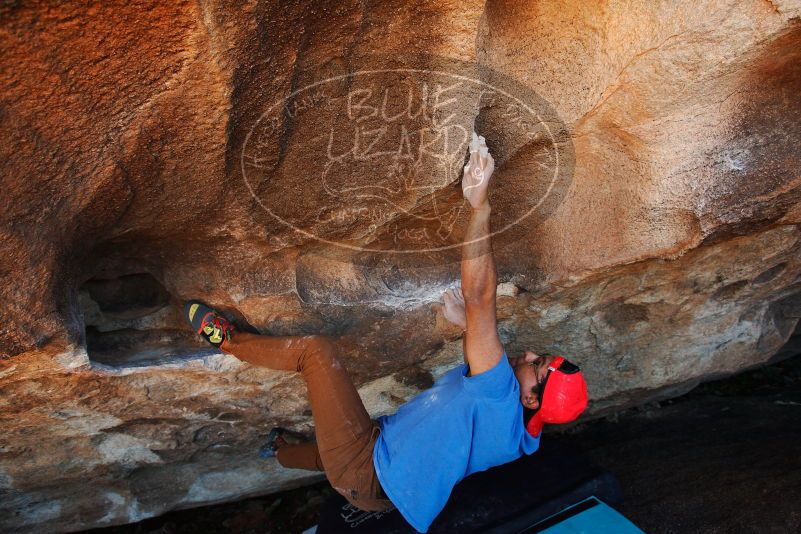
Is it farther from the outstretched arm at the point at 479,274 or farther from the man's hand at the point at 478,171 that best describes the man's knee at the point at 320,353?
the man's hand at the point at 478,171

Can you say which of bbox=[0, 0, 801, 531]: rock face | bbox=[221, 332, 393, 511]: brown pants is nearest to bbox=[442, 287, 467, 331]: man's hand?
bbox=[0, 0, 801, 531]: rock face

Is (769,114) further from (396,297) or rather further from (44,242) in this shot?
(44,242)

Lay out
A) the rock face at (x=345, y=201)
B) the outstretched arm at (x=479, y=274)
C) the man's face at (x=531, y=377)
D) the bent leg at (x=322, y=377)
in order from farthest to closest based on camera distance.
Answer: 1. the bent leg at (x=322, y=377)
2. the man's face at (x=531, y=377)
3. the outstretched arm at (x=479, y=274)
4. the rock face at (x=345, y=201)

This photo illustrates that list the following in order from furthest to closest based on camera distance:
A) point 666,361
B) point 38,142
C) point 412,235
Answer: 1. point 666,361
2. point 412,235
3. point 38,142

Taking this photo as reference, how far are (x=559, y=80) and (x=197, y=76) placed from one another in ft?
A: 3.02

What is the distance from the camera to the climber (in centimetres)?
168

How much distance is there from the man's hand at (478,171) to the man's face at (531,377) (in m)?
0.50

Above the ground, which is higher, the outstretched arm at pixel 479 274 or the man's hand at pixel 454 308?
the outstretched arm at pixel 479 274

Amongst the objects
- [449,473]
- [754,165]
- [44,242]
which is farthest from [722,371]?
[44,242]

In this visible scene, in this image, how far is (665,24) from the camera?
59.1 inches

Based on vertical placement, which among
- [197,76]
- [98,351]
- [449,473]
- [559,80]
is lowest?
[449,473]

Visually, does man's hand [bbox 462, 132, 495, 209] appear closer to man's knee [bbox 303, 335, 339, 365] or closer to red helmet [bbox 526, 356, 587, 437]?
red helmet [bbox 526, 356, 587, 437]

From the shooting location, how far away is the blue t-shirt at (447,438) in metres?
1.72

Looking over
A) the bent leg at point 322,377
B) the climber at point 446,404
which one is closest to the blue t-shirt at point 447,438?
the climber at point 446,404
